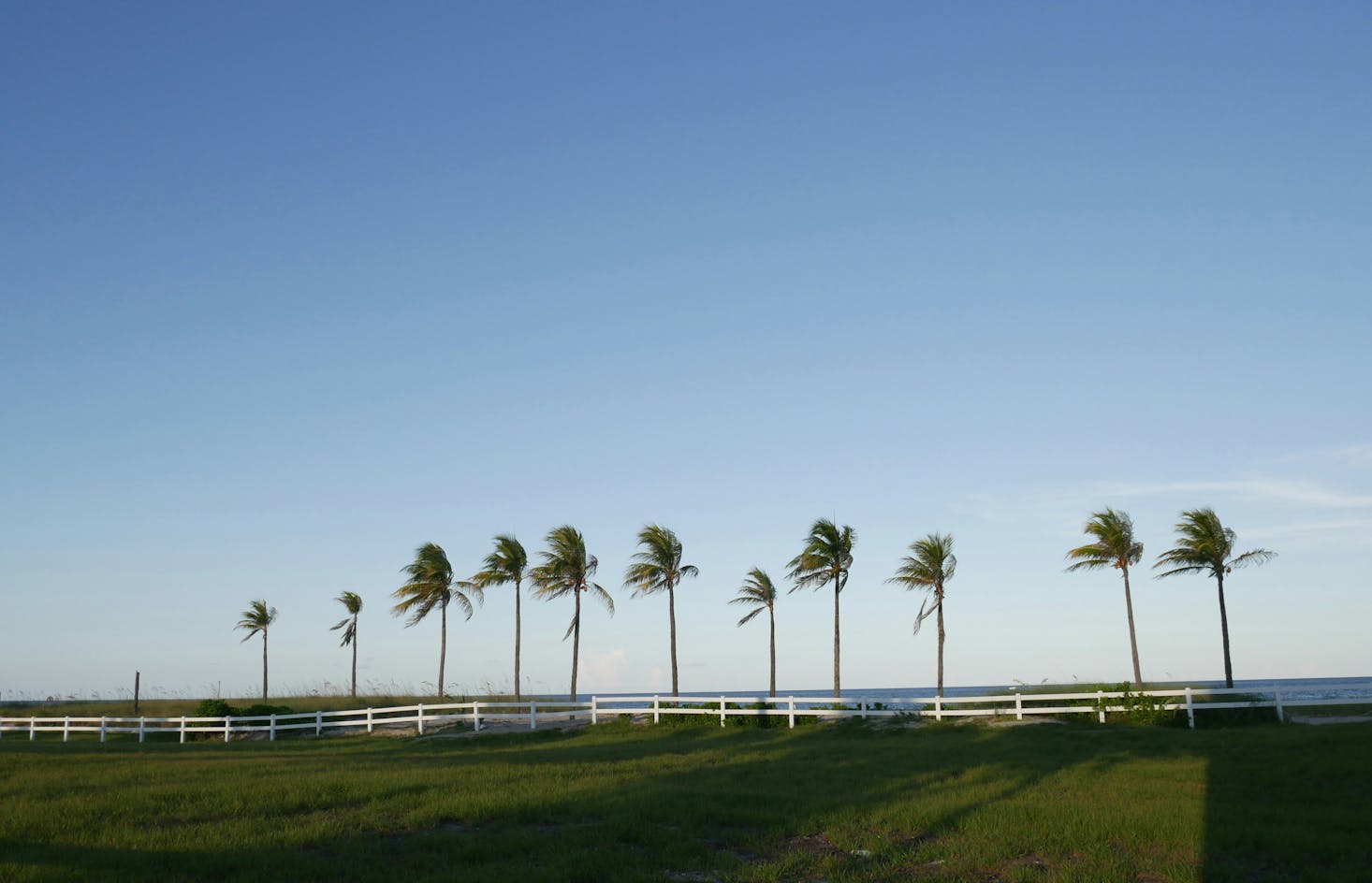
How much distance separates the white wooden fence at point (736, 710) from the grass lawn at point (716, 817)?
8.87m

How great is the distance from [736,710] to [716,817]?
24.3 m

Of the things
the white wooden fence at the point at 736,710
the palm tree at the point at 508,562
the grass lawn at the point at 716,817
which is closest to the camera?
the grass lawn at the point at 716,817

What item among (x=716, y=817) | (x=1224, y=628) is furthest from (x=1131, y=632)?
(x=716, y=817)

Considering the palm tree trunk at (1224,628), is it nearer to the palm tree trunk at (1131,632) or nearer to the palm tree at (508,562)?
the palm tree trunk at (1131,632)

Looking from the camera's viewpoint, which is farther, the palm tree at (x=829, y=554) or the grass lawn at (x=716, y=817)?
the palm tree at (x=829, y=554)

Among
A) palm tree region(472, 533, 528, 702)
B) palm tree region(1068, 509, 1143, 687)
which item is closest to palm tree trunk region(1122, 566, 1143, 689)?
palm tree region(1068, 509, 1143, 687)

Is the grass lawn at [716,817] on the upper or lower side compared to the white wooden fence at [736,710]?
upper

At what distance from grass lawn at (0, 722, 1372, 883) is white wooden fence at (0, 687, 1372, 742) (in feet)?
29.1

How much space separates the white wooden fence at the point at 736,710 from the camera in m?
34.1

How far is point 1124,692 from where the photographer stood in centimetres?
3444

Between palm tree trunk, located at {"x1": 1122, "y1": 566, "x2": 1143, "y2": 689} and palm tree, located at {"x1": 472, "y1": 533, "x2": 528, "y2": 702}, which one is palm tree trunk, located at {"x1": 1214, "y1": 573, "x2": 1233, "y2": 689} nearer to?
palm tree trunk, located at {"x1": 1122, "y1": 566, "x2": 1143, "y2": 689}

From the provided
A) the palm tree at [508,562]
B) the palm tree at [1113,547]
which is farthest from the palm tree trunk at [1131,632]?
the palm tree at [508,562]

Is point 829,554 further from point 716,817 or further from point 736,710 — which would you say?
point 716,817

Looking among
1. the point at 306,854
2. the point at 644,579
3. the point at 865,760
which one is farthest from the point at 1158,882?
the point at 644,579
